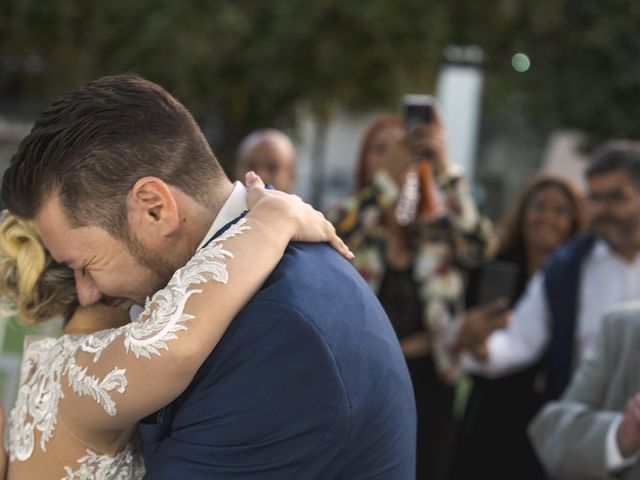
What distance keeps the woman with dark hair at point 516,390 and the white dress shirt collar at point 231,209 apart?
3.25 meters

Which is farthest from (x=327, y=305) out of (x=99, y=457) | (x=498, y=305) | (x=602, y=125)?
(x=602, y=125)

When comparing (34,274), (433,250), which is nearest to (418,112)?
(433,250)

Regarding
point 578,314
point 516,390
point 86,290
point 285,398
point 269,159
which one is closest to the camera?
point 285,398

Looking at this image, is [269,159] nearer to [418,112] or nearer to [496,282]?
[418,112]

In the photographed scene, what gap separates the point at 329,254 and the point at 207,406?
377 mm

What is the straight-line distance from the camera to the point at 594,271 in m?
4.38

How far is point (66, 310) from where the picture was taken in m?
2.01

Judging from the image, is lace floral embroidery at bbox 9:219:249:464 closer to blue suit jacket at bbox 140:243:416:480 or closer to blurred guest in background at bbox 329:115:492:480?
blue suit jacket at bbox 140:243:416:480

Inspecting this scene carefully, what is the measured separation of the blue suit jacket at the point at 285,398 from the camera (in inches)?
60.0

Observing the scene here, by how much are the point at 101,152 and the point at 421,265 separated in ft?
10.5

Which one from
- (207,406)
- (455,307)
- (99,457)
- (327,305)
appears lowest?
(455,307)

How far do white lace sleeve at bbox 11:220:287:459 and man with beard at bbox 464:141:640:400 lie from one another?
9.42ft

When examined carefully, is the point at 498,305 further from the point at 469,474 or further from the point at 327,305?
the point at 327,305

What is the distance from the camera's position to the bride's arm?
155cm
